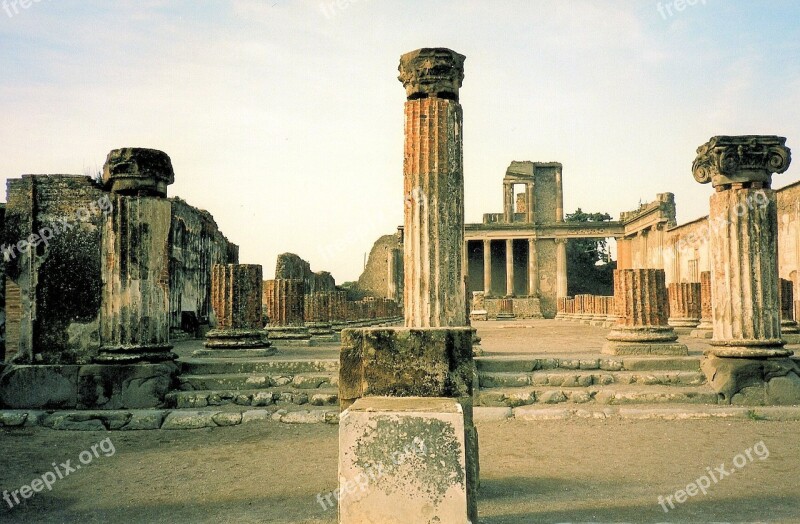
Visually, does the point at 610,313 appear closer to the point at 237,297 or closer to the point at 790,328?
the point at 790,328

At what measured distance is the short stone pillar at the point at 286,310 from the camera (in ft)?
42.3

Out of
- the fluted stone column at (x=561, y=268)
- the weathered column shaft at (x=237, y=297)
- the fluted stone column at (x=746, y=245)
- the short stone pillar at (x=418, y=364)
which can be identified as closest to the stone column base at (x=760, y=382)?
the fluted stone column at (x=746, y=245)

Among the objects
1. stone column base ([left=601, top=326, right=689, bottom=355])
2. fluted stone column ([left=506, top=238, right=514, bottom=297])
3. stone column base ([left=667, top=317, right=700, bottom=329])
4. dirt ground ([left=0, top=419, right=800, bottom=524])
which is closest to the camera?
dirt ground ([left=0, top=419, right=800, bottom=524])

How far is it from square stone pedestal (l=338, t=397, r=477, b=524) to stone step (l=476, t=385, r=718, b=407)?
440cm

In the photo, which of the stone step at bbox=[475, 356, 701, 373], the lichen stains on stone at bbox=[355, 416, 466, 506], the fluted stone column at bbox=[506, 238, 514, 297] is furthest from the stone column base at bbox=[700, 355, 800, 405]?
the fluted stone column at bbox=[506, 238, 514, 297]

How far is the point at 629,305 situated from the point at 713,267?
240 centimetres

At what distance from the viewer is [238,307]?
33.4 ft

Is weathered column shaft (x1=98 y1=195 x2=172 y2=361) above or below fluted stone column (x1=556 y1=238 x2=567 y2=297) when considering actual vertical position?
below

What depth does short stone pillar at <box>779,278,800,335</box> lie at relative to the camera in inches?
463

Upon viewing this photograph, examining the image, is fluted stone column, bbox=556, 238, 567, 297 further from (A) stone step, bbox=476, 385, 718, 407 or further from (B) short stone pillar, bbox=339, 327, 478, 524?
(B) short stone pillar, bbox=339, 327, 478, 524

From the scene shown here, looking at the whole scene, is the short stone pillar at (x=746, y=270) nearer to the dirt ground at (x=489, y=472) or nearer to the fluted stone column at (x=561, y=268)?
the dirt ground at (x=489, y=472)

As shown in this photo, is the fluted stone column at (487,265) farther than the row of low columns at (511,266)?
Yes

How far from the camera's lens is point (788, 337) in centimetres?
1164

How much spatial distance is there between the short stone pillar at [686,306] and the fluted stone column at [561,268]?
25845mm
